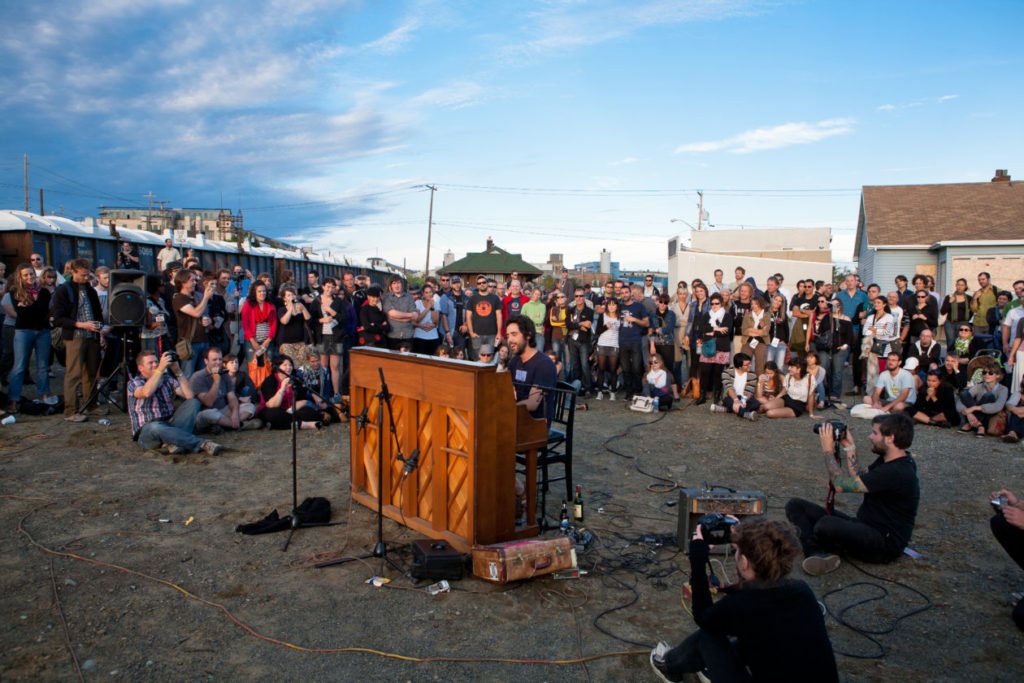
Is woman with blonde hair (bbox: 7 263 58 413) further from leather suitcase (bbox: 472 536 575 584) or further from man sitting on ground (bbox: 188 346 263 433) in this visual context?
leather suitcase (bbox: 472 536 575 584)

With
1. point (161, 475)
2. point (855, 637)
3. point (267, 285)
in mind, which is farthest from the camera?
point (267, 285)

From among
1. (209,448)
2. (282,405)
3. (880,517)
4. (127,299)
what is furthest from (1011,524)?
(127,299)

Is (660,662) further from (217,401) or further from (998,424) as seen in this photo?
(998,424)

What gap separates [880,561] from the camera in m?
4.71

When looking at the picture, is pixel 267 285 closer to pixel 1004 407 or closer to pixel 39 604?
pixel 39 604

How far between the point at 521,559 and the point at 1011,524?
307 centimetres

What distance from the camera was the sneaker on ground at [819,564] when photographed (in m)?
4.53

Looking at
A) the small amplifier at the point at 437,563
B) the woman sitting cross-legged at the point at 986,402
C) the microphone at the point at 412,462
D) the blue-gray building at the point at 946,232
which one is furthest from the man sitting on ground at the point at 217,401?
the blue-gray building at the point at 946,232

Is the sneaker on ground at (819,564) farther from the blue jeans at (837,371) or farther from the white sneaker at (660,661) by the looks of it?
the blue jeans at (837,371)

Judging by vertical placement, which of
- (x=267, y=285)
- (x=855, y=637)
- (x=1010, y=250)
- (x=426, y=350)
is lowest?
(x=855, y=637)

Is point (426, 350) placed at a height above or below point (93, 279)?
below

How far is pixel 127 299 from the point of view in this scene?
28.3 feet

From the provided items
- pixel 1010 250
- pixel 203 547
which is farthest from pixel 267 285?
pixel 1010 250

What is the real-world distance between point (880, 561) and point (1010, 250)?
22087 mm
